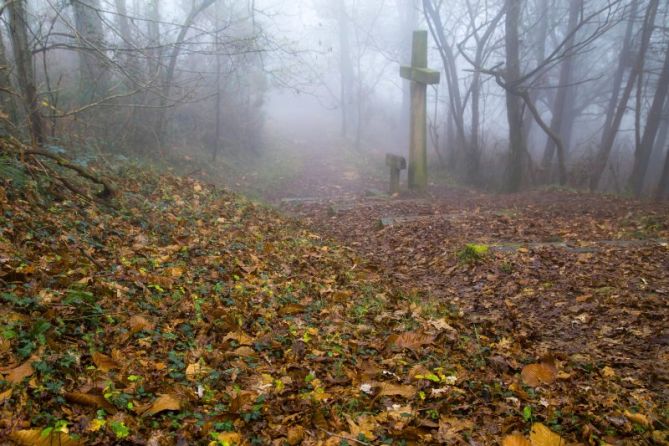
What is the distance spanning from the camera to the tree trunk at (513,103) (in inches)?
501

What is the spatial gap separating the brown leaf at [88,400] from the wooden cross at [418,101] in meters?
11.3

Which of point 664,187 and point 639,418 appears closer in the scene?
point 639,418

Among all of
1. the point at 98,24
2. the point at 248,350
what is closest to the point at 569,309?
the point at 248,350

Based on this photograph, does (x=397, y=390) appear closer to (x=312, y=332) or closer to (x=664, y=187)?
(x=312, y=332)

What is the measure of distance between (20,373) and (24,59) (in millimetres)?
5532

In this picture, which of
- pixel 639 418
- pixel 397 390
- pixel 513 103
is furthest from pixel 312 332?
pixel 513 103

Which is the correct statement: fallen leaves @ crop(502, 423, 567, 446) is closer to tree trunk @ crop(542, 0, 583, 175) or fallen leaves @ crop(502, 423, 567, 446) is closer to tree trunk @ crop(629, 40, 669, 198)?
tree trunk @ crop(542, 0, 583, 175)

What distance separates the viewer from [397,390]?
313 centimetres

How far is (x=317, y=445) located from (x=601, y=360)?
7.34 feet

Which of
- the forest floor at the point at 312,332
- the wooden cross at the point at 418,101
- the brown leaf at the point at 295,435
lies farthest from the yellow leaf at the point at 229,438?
the wooden cross at the point at 418,101

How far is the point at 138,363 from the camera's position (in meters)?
3.09

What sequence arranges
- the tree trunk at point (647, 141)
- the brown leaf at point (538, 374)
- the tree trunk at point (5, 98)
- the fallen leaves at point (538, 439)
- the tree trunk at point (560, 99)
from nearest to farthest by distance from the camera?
the fallen leaves at point (538, 439) → the brown leaf at point (538, 374) → the tree trunk at point (5, 98) → the tree trunk at point (647, 141) → the tree trunk at point (560, 99)

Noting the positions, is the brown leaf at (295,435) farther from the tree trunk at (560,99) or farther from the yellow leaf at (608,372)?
the tree trunk at (560,99)

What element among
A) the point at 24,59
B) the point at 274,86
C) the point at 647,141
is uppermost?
the point at 274,86
